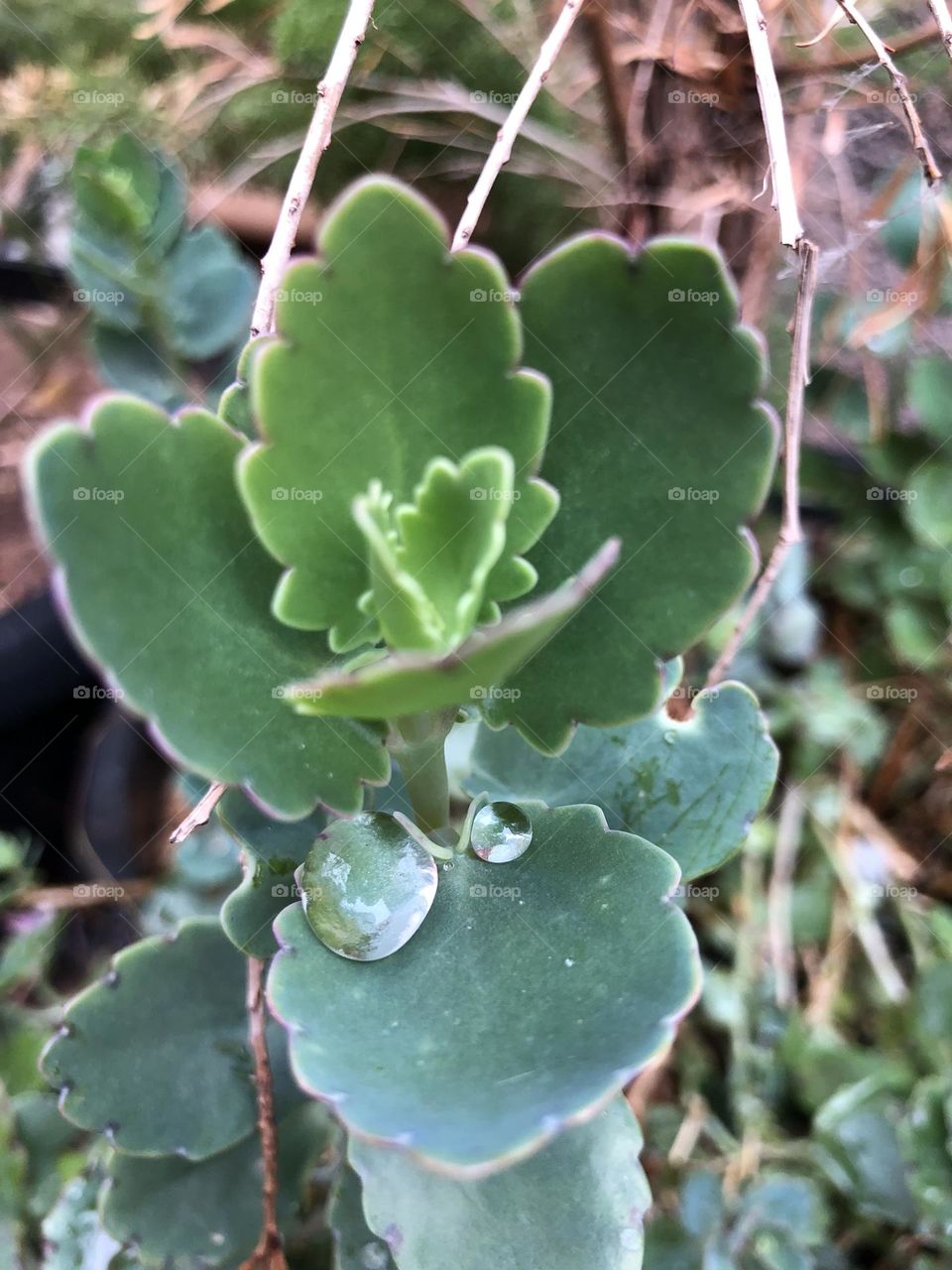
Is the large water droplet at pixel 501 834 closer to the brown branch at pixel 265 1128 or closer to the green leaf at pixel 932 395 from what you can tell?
the brown branch at pixel 265 1128

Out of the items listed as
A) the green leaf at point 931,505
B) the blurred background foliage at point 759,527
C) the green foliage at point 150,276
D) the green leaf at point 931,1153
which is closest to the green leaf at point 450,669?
the blurred background foliage at point 759,527

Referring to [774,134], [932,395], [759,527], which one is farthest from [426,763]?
[932,395]

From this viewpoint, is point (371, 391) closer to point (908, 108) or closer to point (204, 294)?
point (908, 108)

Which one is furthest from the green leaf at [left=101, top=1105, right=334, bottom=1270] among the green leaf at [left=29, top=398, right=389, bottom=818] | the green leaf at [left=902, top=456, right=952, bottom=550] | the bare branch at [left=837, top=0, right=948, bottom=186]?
the green leaf at [left=902, top=456, right=952, bottom=550]

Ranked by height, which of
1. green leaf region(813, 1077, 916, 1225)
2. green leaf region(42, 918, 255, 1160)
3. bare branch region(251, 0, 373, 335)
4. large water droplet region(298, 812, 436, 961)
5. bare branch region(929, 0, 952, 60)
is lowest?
green leaf region(813, 1077, 916, 1225)

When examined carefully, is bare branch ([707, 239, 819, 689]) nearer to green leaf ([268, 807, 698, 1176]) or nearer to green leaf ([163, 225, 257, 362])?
green leaf ([268, 807, 698, 1176])
